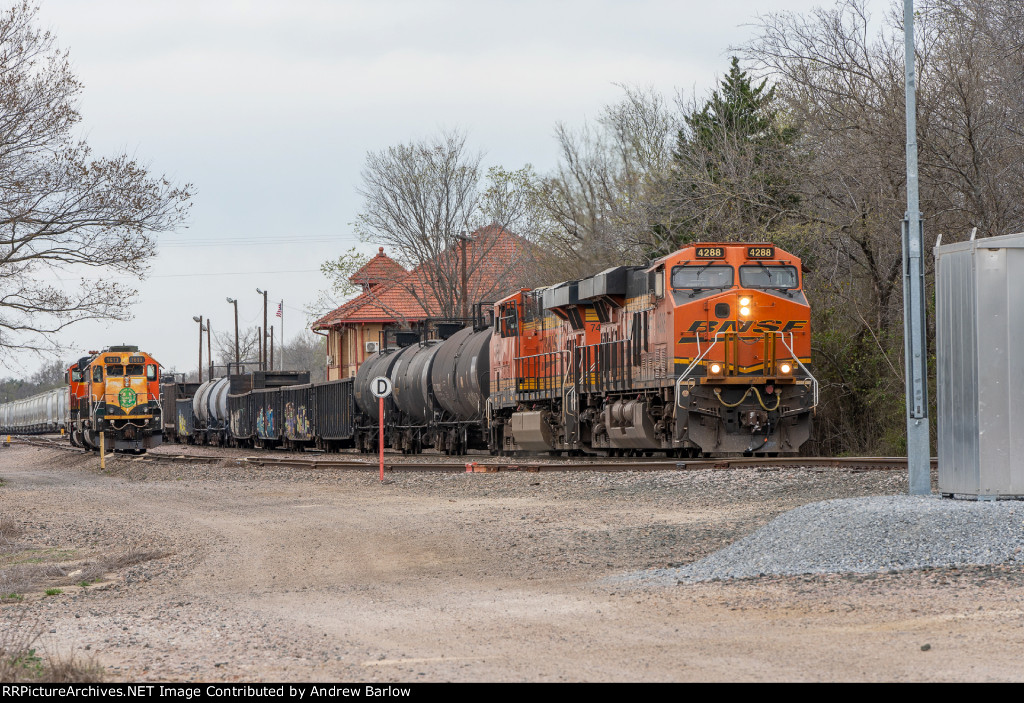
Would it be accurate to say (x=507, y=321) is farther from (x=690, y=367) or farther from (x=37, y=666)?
(x=37, y=666)

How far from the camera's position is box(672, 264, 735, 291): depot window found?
20.6 meters

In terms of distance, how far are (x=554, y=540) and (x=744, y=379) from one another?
8.86m

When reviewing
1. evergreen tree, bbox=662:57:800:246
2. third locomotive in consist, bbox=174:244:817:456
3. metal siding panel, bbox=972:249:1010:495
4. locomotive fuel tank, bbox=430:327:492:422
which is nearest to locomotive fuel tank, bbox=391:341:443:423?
third locomotive in consist, bbox=174:244:817:456

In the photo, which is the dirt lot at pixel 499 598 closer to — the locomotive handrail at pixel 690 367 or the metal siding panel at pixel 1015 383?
the metal siding panel at pixel 1015 383

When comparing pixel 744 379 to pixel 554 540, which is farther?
pixel 744 379

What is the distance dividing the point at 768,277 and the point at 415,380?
14334 millimetres

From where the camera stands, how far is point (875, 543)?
9312mm

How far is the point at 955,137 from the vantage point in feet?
76.4

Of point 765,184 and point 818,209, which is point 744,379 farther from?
point 765,184

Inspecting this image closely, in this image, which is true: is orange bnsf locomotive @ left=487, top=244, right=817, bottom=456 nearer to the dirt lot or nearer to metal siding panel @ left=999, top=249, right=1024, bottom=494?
the dirt lot

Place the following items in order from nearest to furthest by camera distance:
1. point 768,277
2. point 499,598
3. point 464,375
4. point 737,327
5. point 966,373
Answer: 1. point 499,598
2. point 966,373
3. point 737,327
4. point 768,277
5. point 464,375

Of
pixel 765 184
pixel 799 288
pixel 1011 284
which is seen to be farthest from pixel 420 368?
pixel 1011 284

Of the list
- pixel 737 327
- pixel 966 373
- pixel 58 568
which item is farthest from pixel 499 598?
pixel 737 327

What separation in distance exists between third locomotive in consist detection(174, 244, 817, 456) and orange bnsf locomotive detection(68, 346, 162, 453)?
12734mm
